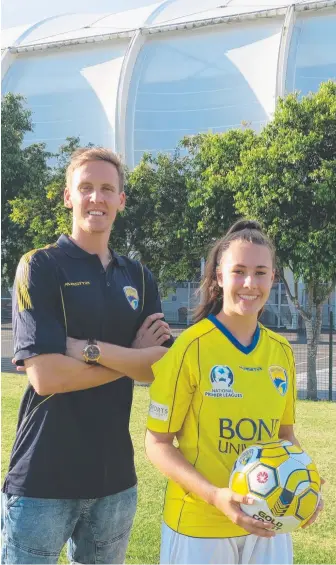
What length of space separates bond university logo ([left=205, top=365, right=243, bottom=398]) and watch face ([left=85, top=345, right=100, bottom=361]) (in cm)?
48

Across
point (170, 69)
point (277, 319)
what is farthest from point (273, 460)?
point (170, 69)

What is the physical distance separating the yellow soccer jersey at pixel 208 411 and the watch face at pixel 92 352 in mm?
253

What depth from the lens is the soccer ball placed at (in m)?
2.30

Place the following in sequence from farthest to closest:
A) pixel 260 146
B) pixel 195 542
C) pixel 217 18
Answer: pixel 217 18 < pixel 260 146 < pixel 195 542

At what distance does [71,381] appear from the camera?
2615mm

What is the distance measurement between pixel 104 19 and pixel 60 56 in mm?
3613

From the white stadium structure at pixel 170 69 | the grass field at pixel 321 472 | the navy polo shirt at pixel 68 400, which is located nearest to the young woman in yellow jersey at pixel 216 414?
the navy polo shirt at pixel 68 400

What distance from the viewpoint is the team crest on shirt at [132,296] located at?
283 cm

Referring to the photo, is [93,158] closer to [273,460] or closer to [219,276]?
[219,276]

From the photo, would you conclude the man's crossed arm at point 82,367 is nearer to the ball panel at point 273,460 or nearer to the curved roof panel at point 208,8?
the ball panel at point 273,460

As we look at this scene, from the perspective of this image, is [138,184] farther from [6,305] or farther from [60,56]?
[60,56]

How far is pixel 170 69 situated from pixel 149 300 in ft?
111

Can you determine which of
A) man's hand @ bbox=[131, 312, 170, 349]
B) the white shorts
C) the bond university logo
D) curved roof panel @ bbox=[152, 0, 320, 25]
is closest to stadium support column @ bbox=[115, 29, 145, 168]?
curved roof panel @ bbox=[152, 0, 320, 25]

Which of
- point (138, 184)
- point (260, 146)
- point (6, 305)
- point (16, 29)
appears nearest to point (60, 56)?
point (16, 29)
